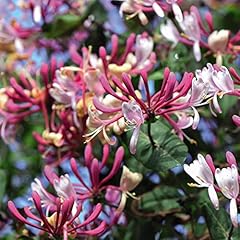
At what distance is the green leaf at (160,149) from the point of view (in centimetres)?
89

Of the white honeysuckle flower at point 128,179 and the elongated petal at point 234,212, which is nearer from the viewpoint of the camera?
the elongated petal at point 234,212

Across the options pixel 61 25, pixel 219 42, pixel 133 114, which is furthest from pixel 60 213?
pixel 61 25

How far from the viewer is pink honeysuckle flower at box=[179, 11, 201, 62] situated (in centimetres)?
100

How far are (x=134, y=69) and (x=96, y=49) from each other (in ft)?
0.64

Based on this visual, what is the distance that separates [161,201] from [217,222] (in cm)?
17

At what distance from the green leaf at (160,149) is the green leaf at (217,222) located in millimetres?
63

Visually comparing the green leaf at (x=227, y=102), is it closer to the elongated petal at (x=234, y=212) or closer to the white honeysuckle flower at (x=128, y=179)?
the white honeysuckle flower at (x=128, y=179)

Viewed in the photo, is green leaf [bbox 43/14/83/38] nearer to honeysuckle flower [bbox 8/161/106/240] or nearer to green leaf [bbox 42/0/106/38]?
green leaf [bbox 42/0/106/38]

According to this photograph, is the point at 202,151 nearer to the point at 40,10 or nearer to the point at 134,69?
the point at 134,69

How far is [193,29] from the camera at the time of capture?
1004 mm

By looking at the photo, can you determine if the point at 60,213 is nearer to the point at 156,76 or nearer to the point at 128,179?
the point at 128,179

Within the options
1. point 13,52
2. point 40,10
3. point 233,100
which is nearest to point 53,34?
point 40,10

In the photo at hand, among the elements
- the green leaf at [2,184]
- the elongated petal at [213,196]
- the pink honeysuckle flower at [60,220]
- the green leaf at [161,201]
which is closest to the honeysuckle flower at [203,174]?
the elongated petal at [213,196]

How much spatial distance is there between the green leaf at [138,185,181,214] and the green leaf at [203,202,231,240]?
14 cm
